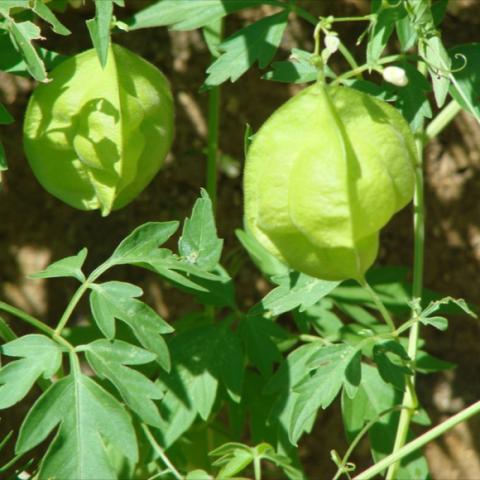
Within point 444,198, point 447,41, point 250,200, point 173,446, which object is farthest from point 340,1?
point 173,446

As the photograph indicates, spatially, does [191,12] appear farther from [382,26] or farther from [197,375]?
[197,375]

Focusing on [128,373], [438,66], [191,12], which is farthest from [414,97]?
[128,373]

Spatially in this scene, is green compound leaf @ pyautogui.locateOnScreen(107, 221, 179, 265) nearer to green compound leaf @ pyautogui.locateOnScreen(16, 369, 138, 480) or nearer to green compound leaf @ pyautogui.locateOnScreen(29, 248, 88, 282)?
green compound leaf @ pyautogui.locateOnScreen(29, 248, 88, 282)

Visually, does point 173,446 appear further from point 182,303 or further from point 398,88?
point 398,88

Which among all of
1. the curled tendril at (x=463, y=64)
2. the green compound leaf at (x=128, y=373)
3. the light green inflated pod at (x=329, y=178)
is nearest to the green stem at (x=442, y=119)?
the curled tendril at (x=463, y=64)

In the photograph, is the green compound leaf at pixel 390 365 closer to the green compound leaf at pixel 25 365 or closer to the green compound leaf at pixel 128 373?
the green compound leaf at pixel 128 373

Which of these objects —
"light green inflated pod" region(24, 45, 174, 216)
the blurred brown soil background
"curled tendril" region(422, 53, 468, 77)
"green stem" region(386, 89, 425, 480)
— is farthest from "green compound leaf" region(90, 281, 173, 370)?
the blurred brown soil background
